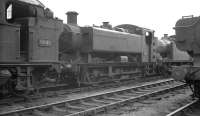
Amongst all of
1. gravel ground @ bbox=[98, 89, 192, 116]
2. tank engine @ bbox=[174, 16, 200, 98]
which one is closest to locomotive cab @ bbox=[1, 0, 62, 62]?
gravel ground @ bbox=[98, 89, 192, 116]

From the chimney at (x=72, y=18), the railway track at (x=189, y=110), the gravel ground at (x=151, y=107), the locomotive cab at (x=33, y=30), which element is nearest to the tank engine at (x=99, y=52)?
the chimney at (x=72, y=18)

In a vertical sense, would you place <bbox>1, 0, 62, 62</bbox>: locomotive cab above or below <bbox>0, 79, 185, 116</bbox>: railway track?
above

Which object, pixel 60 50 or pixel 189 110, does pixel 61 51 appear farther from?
pixel 189 110

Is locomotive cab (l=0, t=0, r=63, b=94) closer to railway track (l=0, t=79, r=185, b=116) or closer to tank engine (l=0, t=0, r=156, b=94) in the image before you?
tank engine (l=0, t=0, r=156, b=94)

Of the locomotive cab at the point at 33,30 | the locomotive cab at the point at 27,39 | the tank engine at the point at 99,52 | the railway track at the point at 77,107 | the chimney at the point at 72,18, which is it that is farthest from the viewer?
the chimney at the point at 72,18

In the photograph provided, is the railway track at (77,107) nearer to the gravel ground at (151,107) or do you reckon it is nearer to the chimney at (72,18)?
the gravel ground at (151,107)

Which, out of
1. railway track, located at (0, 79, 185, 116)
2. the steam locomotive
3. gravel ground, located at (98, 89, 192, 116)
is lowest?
gravel ground, located at (98, 89, 192, 116)

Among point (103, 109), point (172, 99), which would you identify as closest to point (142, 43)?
point (172, 99)

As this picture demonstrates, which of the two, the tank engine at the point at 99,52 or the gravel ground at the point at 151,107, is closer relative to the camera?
the gravel ground at the point at 151,107

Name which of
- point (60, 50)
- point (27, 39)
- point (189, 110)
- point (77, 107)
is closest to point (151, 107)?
point (189, 110)

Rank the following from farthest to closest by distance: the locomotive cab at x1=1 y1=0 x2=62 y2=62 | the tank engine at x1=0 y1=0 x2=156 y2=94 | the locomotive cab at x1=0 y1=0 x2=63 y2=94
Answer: the locomotive cab at x1=1 y1=0 x2=62 y2=62 < the tank engine at x1=0 y1=0 x2=156 y2=94 < the locomotive cab at x1=0 y1=0 x2=63 y2=94

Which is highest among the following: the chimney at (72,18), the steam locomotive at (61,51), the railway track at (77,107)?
the chimney at (72,18)

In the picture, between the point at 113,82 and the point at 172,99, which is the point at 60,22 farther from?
the point at 113,82

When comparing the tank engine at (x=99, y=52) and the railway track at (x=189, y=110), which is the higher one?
the tank engine at (x=99, y=52)
